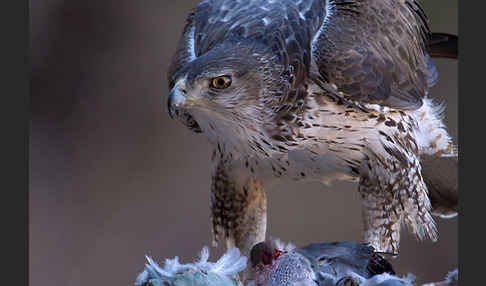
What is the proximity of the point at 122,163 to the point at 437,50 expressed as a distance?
5.62 ft

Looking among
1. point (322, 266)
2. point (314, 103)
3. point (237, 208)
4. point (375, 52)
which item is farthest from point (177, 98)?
point (237, 208)

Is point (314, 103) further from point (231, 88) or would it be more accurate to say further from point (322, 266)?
point (322, 266)

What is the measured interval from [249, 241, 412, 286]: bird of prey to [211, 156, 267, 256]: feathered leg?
579mm

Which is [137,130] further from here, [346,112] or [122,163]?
[346,112]

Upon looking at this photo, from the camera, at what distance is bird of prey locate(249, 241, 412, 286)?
1770 mm

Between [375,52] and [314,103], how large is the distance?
0.31 meters

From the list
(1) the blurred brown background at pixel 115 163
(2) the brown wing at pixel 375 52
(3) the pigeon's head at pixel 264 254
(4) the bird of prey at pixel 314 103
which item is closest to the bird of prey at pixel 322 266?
(3) the pigeon's head at pixel 264 254

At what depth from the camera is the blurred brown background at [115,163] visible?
10.5 feet

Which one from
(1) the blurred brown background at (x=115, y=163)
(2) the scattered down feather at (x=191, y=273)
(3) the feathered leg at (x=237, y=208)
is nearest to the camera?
(2) the scattered down feather at (x=191, y=273)

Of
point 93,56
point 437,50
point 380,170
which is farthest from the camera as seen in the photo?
point 93,56

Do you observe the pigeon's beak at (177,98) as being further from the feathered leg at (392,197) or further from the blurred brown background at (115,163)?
the blurred brown background at (115,163)

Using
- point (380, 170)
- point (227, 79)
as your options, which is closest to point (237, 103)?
point (227, 79)

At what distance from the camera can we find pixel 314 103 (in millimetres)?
2035

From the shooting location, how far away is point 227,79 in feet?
6.02
